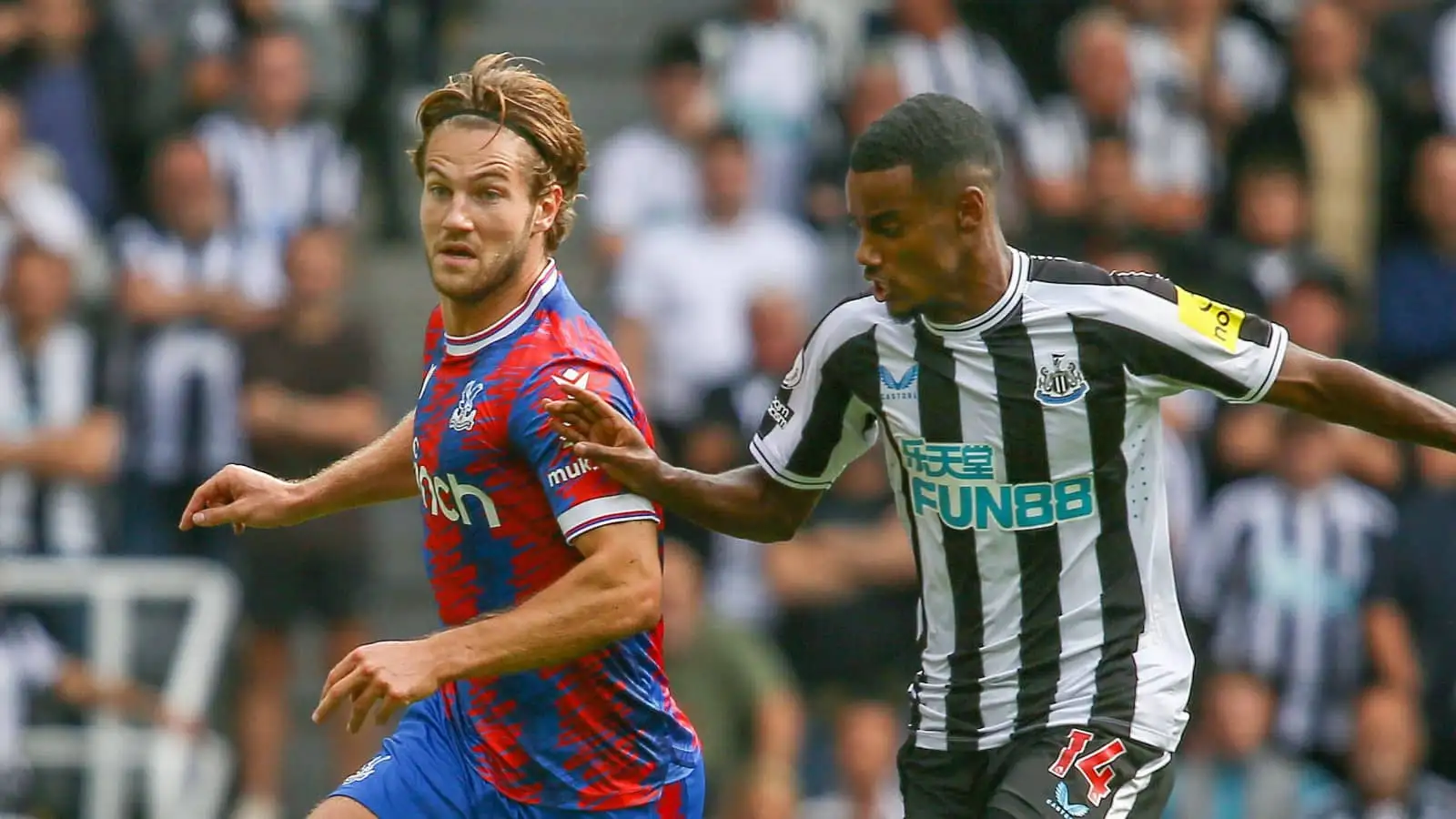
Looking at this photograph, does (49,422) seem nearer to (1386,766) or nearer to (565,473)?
(565,473)

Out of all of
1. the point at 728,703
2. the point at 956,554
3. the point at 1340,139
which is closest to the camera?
the point at 956,554

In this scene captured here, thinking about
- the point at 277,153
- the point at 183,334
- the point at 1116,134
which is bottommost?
the point at 183,334

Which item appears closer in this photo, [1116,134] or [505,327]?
[505,327]

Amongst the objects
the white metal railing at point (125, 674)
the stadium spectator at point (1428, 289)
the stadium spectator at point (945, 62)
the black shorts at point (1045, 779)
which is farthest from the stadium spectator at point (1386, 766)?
the white metal railing at point (125, 674)

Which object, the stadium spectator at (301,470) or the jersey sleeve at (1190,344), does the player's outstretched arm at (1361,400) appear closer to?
the jersey sleeve at (1190,344)

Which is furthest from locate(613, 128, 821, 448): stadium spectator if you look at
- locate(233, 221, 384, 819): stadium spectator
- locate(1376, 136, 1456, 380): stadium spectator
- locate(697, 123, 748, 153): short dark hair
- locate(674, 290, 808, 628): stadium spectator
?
locate(1376, 136, 1456, 380): stadium spectator

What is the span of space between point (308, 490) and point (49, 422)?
514cm

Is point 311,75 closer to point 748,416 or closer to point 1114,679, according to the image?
point 748,416

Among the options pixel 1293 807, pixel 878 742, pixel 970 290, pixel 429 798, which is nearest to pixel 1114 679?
pixel 970 290

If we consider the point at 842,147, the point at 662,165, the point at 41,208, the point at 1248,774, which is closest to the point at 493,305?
the point at 1248,774

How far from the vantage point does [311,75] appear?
528 inches

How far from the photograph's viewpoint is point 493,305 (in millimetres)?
5320

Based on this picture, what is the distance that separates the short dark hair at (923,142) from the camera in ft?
17.1

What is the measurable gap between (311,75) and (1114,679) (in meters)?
9.13
